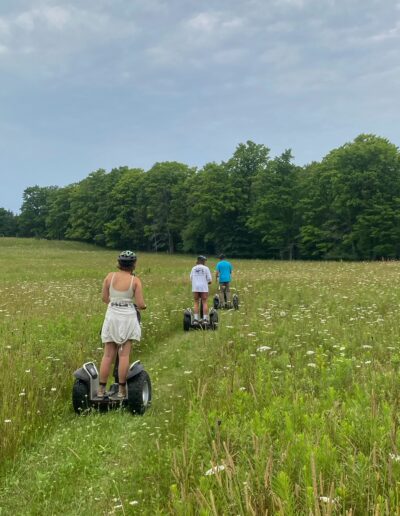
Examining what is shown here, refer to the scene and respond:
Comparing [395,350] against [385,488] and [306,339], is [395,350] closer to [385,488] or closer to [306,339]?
[306,339]

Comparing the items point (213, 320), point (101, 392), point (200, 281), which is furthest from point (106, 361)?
point (200, 281)

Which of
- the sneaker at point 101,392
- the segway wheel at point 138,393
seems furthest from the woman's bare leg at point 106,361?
the segway wheel at point 138,393

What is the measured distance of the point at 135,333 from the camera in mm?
6660

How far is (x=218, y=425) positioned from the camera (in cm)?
389

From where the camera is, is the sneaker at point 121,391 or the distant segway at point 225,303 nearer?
the sneaker at point 121,391

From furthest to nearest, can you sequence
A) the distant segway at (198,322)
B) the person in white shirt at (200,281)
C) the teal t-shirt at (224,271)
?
the teal t-shirt at (224,271)
the person in white shirt at (200,281)
the distant segway at (198,322)

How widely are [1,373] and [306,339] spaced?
5818 millimetres

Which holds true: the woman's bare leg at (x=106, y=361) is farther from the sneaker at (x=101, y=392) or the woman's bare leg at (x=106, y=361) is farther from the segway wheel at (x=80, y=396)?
the segway wheel at (x=80, y=396)

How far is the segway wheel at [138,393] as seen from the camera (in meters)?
6.20

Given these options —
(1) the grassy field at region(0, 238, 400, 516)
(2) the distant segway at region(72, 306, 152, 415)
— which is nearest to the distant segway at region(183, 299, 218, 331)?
(1) the grassy field at region(0, 238, 400, 516)

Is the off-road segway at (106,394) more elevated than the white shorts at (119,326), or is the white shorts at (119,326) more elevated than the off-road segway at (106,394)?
the white shorts at (119,326)

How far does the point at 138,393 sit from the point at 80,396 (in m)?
0.87

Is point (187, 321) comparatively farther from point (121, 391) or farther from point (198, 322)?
point (121, 391)

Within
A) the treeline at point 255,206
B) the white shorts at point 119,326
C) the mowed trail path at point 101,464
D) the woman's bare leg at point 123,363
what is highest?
the treeline at point 255,206
